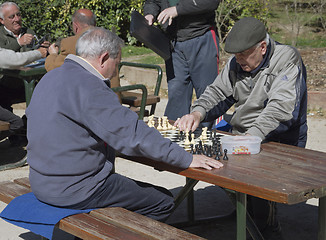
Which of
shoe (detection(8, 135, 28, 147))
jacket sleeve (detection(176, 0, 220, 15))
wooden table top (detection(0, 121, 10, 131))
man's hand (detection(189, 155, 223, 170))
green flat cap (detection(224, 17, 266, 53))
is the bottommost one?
shoe (detection(8, 135, 28, 147))

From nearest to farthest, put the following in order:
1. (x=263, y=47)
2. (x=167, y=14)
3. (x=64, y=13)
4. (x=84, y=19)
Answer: (x=263, y=47) → (x=167, y=14) → (x=84, y=19) → (x=64, y=13)

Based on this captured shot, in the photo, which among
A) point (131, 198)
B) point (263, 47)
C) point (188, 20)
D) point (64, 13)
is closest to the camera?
point (131, 198)

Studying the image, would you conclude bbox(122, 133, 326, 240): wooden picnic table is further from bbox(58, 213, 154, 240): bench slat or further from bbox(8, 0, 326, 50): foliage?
bbox(8, 0, 326, 50): foliage

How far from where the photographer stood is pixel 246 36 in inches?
151

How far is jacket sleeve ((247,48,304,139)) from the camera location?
12.3 ft

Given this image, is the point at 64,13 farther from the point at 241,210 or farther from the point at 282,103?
the point at 241,210

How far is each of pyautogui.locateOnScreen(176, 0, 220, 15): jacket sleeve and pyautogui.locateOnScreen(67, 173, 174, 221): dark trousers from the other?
227cm

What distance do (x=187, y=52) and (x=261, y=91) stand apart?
1.75m

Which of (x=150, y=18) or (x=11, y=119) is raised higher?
(x=150, y=18)

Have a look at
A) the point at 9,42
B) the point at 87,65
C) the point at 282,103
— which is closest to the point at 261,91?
the point at 282,103

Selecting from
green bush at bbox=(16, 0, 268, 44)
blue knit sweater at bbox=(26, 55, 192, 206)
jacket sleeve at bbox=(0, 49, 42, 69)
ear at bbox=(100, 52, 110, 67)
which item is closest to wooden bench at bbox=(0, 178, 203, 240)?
blue knit sweater at bbox=(26, 55, 192, 206)

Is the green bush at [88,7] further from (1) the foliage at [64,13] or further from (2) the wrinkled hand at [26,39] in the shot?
(2) the wrinkled hand at [26,39]

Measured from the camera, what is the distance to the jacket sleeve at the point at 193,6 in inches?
211

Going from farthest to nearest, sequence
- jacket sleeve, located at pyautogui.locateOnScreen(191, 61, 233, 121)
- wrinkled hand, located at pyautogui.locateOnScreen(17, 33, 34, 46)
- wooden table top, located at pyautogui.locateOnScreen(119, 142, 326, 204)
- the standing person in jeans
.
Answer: wrinkled hand, located at pyautogui.locateOnScreen(17, 33, 34, 46), the standing person in jeans, jacket sleeve, located at pyautogui.locateOnScreen(191, 61, 233, 121), wooden table top, located at pyautogui.locateOnScreen(119, 142, 326, 204)
